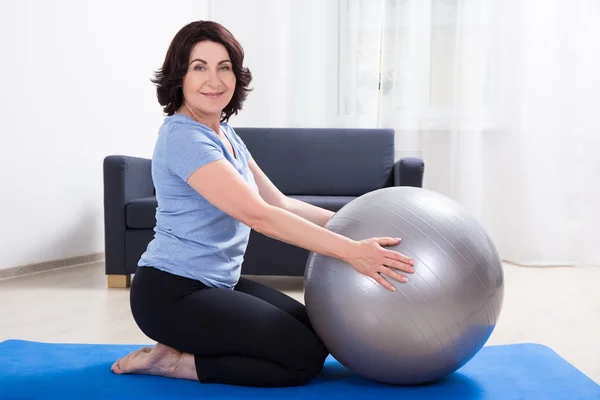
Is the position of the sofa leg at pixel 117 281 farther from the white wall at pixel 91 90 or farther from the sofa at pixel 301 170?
the white wall at pixel 91 90

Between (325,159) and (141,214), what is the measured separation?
3.82ft

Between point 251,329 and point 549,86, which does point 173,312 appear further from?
point 549,86

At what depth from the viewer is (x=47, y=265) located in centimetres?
409

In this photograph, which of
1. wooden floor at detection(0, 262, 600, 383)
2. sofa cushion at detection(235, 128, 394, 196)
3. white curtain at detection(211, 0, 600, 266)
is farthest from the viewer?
white curtain at detection(211, 0, 600, 266)

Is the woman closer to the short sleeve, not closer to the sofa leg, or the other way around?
the short sleeve

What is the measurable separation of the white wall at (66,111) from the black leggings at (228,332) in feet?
7.19

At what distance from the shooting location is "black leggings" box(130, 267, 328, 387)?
1796 mm

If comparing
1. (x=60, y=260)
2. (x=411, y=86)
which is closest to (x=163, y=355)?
(x=60, y=260)

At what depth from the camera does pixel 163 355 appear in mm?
1890

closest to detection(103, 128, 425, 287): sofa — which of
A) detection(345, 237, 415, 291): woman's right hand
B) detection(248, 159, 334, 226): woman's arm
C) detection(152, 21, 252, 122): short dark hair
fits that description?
detection(248, 159, 334, 226): woman's arm

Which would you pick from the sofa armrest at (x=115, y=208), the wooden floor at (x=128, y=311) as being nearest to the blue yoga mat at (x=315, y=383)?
the wooden floor at (x=128, y=311)

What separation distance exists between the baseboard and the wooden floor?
50 millimetres

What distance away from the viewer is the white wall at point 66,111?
3781 mm

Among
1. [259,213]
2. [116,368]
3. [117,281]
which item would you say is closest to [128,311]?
[117,281]
